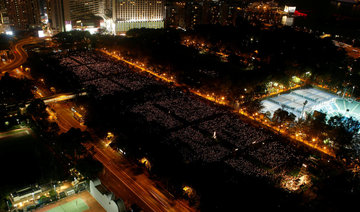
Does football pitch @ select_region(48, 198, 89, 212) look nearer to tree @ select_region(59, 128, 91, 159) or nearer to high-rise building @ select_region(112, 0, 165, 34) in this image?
tree @ select_region(59, 128, 91, 159)

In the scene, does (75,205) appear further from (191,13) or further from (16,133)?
(191,13)

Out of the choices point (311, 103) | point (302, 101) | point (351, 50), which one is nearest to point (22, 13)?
point (302, 101)

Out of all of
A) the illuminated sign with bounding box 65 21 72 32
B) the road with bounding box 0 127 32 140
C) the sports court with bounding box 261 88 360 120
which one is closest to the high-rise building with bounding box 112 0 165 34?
the illuminated sign with bounding box 65 21 72 32

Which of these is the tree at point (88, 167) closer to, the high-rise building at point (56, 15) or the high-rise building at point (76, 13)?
the high-rise building at point (76, 13)

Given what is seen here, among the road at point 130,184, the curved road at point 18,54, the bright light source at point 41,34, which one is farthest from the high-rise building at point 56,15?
the road at point 130,184

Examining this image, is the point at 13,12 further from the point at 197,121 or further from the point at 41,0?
the point at 197,121
